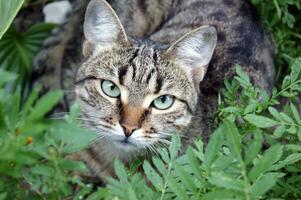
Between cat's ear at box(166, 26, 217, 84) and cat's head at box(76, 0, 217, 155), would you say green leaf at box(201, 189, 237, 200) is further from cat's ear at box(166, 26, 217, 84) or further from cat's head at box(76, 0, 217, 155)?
cat's ear at box(166, 26, 217, 84)

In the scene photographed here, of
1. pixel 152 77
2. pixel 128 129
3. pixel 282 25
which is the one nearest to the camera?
pixel 128 129

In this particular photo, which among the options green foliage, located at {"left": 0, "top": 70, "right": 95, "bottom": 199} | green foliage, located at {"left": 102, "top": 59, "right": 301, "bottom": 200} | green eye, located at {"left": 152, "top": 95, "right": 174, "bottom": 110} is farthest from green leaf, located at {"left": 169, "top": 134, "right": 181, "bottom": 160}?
green eye, located at {"left": 152, "top": 95, "right": 174, "bottom": 110}

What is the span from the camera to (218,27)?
3.62 meters

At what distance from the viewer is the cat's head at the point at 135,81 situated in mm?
2895

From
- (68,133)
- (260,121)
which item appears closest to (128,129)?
(260,121)

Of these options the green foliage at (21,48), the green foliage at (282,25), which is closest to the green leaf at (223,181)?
the green foliage at (282,25)

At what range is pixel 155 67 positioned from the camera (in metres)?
2.98

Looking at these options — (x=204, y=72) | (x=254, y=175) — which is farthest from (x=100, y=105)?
(x=254, y=175)

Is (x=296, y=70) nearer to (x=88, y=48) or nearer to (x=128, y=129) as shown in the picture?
(x=128, y=129)

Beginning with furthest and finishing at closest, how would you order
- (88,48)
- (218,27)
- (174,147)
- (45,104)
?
(218,27) → (88,48) → (174,147) → (45,104)

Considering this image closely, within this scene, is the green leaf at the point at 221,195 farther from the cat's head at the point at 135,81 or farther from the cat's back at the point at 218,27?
the cat's back at the point at 218,27

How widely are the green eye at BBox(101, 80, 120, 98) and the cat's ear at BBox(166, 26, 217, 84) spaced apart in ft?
1.01

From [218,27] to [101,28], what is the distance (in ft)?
2.63

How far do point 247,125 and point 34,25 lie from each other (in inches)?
82.5
